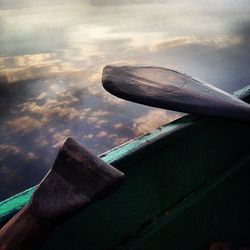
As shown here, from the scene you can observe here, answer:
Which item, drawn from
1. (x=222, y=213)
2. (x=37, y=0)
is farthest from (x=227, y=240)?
(x=37, y=0)

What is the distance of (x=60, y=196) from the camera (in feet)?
2.71

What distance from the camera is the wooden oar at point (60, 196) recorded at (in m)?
0.81

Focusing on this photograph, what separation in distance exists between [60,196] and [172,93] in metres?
0.98

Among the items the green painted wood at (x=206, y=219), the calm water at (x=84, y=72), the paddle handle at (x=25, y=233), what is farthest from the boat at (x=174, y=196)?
the calm water at (x=84, y=72)

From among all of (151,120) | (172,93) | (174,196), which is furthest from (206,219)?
(151,120)

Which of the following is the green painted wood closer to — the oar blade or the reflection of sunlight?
the oar blade

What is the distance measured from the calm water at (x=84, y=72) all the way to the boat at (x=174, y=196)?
1302 mm

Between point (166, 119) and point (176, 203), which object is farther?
point (166, 119)

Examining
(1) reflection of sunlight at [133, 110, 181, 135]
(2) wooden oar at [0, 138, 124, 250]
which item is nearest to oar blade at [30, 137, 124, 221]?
(2) wooden oar at [0, 138, 124, 250]

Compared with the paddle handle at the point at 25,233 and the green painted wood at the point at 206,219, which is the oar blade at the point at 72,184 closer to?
the paddle handle at the point at 25,233

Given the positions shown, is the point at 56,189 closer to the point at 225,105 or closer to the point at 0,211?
the point at 0,211

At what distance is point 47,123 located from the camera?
3.23m

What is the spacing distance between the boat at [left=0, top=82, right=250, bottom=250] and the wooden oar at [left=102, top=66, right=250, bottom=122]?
→ 89 mm

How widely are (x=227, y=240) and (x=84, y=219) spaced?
3.58ft
